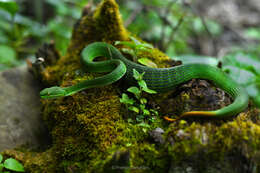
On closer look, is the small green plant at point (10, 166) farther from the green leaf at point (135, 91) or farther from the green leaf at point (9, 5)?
the green leaf at point (9, 5)

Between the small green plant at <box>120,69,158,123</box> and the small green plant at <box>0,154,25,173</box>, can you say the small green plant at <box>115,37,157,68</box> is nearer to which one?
the small green plant at <box>120,69,158,123</box>

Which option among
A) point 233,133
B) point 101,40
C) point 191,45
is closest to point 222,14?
point 191,45

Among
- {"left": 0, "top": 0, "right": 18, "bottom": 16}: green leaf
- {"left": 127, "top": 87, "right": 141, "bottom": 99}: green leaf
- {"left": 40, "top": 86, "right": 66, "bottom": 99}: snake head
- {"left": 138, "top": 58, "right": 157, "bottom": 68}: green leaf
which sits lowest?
{"left": 40, "top": 86, "right": 66, "bottom": 99}: snake head

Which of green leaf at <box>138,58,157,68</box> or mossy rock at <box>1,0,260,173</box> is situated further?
green leaf at <box>138,58,157,68</box>

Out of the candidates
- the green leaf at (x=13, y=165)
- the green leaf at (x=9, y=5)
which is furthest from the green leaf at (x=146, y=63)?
the green leaf at (x=9, y=5)

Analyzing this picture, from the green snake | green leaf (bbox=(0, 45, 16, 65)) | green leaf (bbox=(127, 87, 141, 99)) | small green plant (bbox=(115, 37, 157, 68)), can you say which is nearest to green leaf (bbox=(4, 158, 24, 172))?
the green snake

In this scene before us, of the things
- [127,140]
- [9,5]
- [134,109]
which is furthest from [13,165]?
[9,5]

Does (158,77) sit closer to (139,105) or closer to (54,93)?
(139,105)

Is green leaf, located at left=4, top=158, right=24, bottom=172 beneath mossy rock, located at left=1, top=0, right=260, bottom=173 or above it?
beneath

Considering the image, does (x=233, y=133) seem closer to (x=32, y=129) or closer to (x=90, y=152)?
(x=90, y=152)
